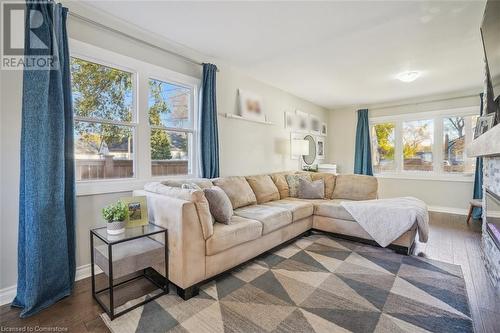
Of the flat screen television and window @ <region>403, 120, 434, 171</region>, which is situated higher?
the flat screen television

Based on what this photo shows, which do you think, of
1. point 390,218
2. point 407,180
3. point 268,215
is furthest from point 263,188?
point 407,180

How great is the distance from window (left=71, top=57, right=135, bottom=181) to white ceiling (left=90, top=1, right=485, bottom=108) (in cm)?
60

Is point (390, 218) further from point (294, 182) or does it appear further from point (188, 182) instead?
point (188, 182)

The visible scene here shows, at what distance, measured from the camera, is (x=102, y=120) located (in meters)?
2.45

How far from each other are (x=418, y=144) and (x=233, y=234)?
5137 mm

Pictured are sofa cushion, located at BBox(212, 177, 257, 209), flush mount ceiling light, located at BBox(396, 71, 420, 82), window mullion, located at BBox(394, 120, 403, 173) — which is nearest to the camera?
sofa cushion, located at BBox(212, 177, 257, 209)

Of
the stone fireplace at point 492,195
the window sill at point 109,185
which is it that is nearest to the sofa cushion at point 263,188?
the window sill at point 109,185

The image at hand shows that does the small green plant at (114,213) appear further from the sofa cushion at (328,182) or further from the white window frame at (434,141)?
the white window frame at (434,141)

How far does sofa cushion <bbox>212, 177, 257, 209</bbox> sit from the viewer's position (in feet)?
10.1

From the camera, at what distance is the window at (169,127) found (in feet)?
9.51

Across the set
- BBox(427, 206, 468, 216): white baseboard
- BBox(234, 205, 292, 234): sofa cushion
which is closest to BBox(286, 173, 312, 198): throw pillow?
BBox(234, 205, 292, 234): sofa cushion

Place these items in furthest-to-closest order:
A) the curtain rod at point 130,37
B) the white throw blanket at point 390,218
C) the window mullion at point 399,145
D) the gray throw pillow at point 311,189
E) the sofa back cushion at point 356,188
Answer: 1. the window mullion at point 399,145
2. the gray throw pillow at point 311,189
3. the sofa back cushion at point 356,188
4. the white throw blanket at point 390,218
5. the curtain rod at point 130,37

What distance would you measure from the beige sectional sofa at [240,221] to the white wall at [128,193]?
45cm

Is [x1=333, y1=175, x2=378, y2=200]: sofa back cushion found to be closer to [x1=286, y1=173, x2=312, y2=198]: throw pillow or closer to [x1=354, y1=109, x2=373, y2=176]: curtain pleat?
[x1=286, y1=173, x2=312, y2=198]: throw pillow
